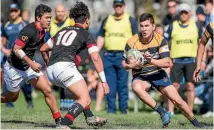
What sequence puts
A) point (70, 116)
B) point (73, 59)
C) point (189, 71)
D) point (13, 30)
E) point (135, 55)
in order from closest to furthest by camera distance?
point (70, 116)
point (73, 59)
point (135, 55)
point (189, 71)
point (13, 30)

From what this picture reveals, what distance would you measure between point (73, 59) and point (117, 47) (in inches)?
207

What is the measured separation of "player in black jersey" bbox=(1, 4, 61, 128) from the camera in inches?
514

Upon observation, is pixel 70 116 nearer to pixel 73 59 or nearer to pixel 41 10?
pixel 73 59

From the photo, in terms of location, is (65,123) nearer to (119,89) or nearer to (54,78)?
(54,78)

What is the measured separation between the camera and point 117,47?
17.3m

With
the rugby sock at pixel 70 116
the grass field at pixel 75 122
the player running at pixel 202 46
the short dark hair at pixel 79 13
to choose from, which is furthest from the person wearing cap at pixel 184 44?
the rugby sock at pixel 70 116

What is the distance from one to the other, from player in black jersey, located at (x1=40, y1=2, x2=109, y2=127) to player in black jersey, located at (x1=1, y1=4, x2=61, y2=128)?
0.73 metres

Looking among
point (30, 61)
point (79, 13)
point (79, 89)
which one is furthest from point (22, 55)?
point (79, 89)

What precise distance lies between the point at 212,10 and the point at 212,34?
4.65 meters

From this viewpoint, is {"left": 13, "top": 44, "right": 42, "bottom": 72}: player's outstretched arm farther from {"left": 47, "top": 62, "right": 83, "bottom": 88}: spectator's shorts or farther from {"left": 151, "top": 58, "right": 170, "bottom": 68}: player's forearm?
{"left": 151, "top": 58, "right": 170, "bottom": 68}: player's forearm

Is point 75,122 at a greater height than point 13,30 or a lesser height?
lesser

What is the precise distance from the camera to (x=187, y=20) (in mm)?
17188

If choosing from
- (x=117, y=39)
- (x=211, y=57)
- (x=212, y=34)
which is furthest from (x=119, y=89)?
(x=212, y=34)

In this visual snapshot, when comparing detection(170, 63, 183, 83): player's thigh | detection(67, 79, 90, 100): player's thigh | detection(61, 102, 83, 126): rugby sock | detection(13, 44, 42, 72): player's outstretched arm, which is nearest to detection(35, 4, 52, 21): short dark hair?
detection(13, 44, 42, 72): player's outstretched arm
